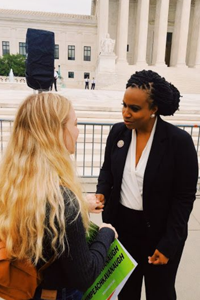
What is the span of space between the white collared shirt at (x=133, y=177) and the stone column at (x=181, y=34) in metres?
38.6

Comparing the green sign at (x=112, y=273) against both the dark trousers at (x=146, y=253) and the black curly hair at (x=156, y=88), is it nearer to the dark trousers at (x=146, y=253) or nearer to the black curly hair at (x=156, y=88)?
the dark trousers at (x=146, y=253)

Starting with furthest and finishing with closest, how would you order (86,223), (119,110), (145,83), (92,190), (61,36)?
(61,36), (119,110), (92,190), (145,83), (86,223)

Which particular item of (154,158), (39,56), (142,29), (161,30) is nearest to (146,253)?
(154,158)

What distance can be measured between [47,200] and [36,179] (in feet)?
→ 0.34

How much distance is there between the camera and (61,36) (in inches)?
2030

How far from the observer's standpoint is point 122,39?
36.3 m

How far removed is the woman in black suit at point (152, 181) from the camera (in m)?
1.79

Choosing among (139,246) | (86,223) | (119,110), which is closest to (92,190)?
(139,246)

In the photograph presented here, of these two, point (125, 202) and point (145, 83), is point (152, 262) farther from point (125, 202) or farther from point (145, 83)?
point (145, 83)

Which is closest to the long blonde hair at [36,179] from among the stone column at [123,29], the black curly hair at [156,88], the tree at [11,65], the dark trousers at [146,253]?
the black curly hair at [156,88]

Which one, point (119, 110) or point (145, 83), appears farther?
point (119, 110)

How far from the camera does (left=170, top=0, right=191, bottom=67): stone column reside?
36.5 meters

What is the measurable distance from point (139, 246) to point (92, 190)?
10.8 feet

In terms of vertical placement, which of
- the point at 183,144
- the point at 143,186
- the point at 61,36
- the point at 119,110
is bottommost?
the point at 119,110
